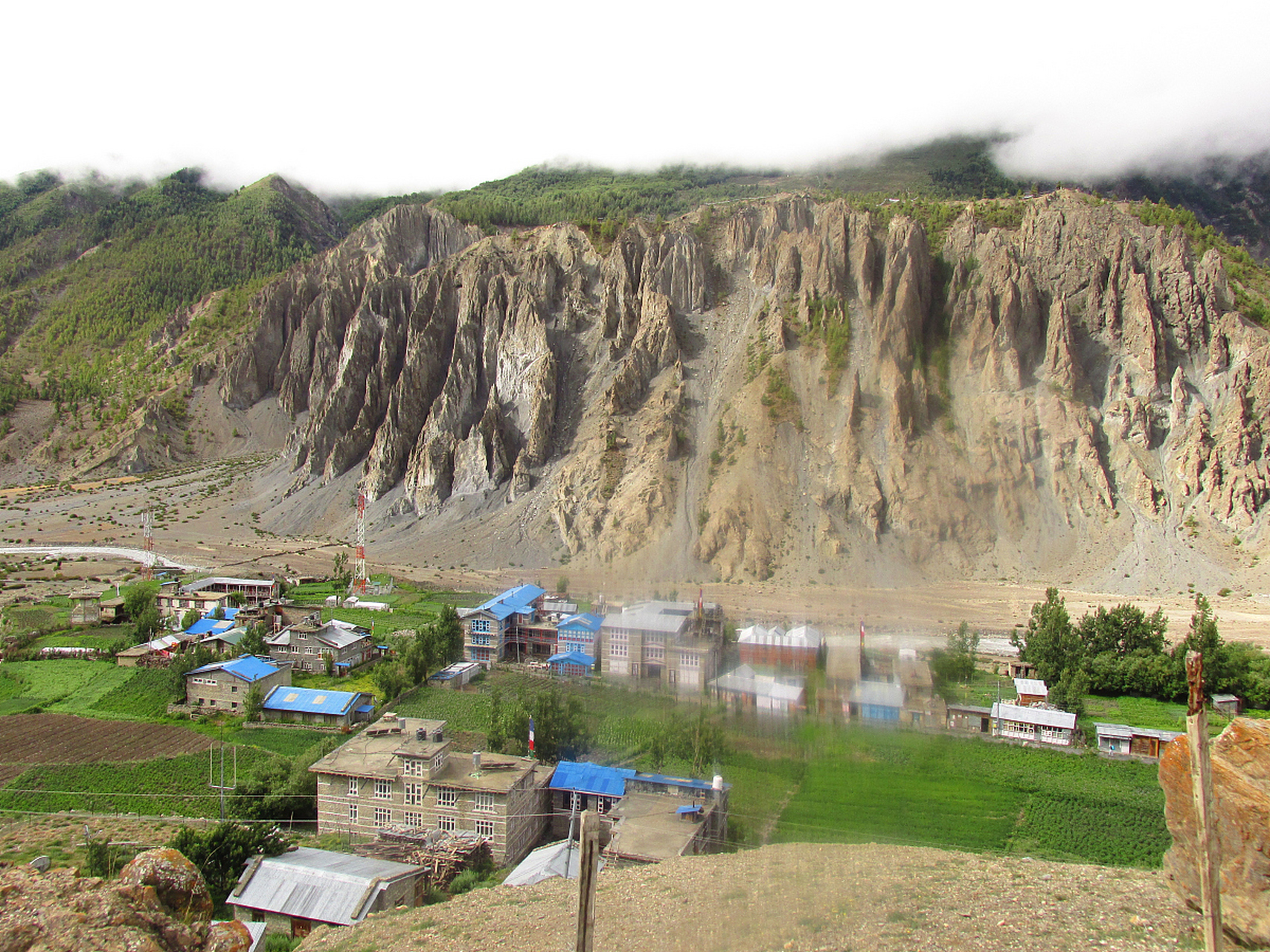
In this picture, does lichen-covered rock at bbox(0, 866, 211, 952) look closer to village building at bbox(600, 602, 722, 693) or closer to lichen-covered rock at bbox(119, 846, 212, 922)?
lichen-covered rock at bbox(119, 846, 212, 922)

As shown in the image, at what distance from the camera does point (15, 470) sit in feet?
241

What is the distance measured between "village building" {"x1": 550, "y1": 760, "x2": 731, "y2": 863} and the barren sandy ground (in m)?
2.04

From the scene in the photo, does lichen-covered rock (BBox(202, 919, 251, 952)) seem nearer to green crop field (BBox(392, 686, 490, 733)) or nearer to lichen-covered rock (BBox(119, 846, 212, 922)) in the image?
lichen-covered rock (BBox(119, 846, 212, 922))

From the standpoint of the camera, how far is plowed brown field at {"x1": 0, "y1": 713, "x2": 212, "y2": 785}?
61.7 feet

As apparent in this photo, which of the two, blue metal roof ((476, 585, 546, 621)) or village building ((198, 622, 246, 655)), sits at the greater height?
blue metal roof ((476, 585, 546, 621))

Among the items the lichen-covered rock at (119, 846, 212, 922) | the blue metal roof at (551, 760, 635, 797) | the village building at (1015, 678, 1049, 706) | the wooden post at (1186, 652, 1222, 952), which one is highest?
the wooden post at (1186, 652, 1222, 952)

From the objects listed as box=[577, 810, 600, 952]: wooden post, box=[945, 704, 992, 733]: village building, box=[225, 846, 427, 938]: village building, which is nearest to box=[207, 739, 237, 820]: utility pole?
box=[225, 846, 427, 938]: village building

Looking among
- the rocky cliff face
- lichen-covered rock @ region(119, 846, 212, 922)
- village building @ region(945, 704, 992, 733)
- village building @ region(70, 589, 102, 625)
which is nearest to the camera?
village building @ region(945, 704, 992, 733)

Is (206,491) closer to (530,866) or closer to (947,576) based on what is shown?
(530,866)

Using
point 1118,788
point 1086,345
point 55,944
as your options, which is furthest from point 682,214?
point 55,944

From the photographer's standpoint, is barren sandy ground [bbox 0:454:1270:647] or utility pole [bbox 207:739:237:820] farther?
utility pole [bbox 207:739:237:820]

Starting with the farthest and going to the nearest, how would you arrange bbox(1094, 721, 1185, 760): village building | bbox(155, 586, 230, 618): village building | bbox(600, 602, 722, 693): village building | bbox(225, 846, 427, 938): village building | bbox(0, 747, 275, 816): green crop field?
bbox(155, 586, 230, 618): village building
bbox(1094, 721, 1185, 760): village building
bbox(0, 747, 275, 816): green crop field
bbox(225, 846, 427, 938): village building
bbox(600, 602, 722, 693): village building

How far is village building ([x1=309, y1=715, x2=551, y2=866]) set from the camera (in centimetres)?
1373

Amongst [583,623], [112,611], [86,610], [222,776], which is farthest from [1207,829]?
[86,610]
